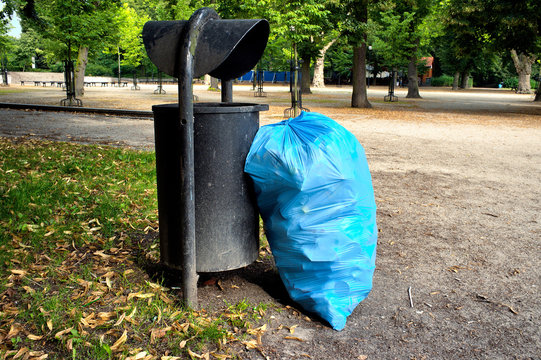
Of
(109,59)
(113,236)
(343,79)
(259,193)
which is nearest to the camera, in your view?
(259,193)

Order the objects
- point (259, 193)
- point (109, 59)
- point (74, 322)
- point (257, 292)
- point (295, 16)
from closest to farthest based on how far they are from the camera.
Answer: point (74, 322)
point (259, 193)
point (257, 292)
point (295, 16)
point (109, 59)

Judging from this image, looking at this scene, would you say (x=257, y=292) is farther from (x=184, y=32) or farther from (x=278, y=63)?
(x=278, y=63)

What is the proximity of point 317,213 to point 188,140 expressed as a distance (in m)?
0.81

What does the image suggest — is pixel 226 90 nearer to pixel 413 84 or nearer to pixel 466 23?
pixel 466 23

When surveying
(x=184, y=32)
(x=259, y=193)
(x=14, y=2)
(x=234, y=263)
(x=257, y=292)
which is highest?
(x=14, y=2)

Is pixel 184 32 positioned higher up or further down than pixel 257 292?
higher up

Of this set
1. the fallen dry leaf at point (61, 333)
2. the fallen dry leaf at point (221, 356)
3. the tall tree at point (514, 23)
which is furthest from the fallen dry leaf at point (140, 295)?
the tall tree at point (514, 23)

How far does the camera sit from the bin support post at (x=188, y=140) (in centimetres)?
256

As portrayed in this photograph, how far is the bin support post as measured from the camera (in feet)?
8.41

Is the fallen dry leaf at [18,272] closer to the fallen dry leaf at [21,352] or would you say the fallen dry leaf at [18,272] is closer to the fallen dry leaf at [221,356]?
the fallen dry leaf at [21,352]

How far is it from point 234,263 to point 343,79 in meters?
71.6

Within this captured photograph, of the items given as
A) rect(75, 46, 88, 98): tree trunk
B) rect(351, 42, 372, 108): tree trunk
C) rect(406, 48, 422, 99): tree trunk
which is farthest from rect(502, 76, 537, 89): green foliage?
rect(75, 46, 88, 98): tree trunk

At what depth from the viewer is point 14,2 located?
1213 centimetres

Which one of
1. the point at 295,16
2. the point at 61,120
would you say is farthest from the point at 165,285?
the point at 295,16
